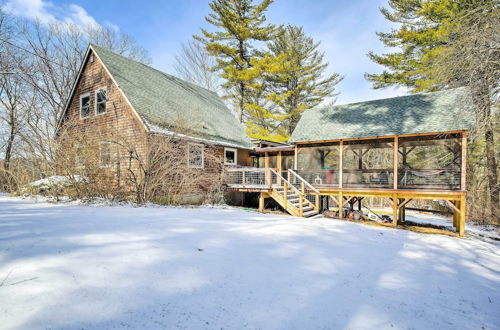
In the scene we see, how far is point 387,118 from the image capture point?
1170 cm

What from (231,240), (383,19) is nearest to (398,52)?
(383,19)

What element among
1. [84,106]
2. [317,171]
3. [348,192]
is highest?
[84,106]

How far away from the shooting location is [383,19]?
1723 cm

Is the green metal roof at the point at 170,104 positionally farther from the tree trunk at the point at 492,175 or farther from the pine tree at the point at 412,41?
the tree trunk at the point at 492,175

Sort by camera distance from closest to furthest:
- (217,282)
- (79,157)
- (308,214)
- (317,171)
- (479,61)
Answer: (217,282)
(479,61)
(79,157)
(308,214)
(317,171)

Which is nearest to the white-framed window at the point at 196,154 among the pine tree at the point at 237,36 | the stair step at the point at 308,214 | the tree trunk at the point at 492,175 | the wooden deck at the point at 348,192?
the wooden deck at the point at 348,192

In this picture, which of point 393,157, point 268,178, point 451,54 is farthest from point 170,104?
point 393,157

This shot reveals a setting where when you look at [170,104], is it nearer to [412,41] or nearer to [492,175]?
[412,41]

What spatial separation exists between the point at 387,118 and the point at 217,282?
39.5 feet

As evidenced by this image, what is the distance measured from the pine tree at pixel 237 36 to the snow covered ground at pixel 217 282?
18.4 meters

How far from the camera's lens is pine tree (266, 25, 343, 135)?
79.9 ft

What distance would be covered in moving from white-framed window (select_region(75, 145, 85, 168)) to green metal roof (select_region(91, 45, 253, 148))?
9.09 ft

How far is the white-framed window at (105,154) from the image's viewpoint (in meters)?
9.66

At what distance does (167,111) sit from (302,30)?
1960 cm
